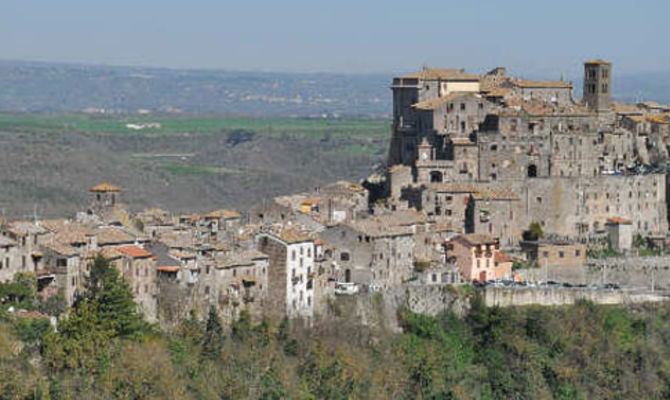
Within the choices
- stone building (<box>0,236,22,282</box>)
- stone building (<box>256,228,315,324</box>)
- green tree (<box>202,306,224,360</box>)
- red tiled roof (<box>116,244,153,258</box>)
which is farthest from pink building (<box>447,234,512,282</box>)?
stone building (<box>0,236,22,282</box>)

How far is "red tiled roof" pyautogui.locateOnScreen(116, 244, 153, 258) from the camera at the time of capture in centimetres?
4541

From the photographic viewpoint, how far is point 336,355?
1818 inches

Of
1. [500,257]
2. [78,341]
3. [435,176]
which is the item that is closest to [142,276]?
[78,341]

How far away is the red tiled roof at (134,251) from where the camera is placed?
45406 millimetres

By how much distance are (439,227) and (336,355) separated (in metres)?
10.6

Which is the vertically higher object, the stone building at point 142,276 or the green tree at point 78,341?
the stone building at point 142,276

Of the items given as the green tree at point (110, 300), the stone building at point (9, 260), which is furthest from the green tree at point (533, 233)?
the stone building at point (9, 260)

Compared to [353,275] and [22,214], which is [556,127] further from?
[22,214]

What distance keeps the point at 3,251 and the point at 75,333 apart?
4134 mm

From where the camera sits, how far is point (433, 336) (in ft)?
165

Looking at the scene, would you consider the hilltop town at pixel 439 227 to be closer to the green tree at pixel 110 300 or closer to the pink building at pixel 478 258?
the pink building at pixel 478 258

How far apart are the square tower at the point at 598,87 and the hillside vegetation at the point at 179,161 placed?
34.0 meters

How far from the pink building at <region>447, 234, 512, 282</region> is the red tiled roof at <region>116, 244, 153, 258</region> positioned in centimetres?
1193

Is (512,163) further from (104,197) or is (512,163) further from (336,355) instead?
(336,355)
